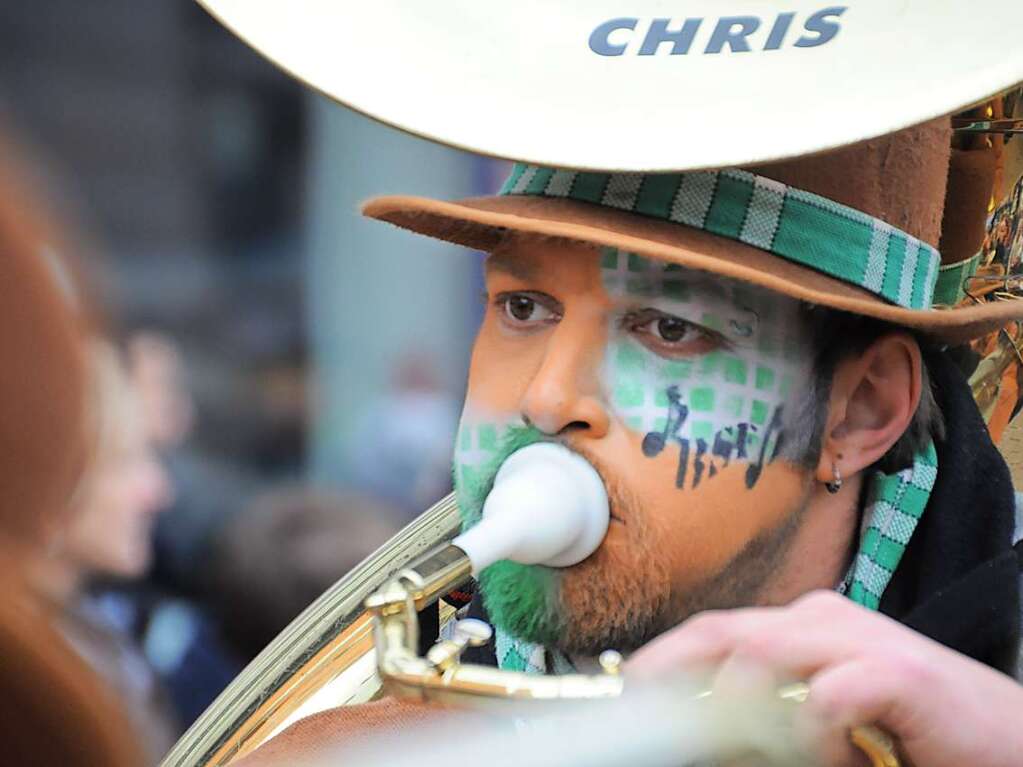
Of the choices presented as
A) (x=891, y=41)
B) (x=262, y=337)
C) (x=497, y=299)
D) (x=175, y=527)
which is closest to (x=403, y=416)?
(x=262, y=337)

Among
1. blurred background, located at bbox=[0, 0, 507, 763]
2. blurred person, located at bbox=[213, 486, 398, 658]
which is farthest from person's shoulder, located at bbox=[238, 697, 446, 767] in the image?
blurred background, located at bbox=[0, 0, 507, 763]

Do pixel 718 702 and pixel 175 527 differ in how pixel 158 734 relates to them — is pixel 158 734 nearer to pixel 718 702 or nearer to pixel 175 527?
pixel 718 702

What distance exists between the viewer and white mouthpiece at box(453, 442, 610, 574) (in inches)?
41.9

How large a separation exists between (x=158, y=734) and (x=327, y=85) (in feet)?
1.86

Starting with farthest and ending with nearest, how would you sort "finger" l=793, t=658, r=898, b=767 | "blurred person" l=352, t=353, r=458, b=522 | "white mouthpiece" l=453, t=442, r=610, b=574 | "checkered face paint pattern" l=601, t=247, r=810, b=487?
"blurred person" l=352, t=353, r=458, b=522 < "checkered face paint pattern" l=601, t=247, r=810, b=487 < "white mouthpiece" l=453, t=442, r=610, b=574 < "finger" l=793, t=658, r=898, b=767

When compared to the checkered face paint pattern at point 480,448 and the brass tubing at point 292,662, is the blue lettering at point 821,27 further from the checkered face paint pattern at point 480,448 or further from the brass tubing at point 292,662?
the brass tubing at point 292,662

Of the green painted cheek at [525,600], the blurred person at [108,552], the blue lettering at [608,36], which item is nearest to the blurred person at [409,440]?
the blurred person at [108,552]

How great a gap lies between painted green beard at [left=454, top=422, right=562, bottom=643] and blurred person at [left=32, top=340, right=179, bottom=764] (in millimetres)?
311

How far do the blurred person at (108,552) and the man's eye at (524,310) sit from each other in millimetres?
356

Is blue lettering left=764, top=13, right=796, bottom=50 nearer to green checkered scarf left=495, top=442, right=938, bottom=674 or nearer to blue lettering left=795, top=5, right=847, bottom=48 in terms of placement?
blue lettering left=795, top=5, right=847, bottom=48

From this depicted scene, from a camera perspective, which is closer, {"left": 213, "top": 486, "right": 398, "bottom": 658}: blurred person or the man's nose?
the man's nose

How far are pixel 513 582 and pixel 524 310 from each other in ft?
0.82

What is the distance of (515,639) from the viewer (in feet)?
4.20

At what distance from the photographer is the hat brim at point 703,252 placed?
44.4 inches
